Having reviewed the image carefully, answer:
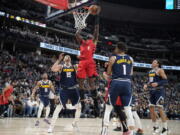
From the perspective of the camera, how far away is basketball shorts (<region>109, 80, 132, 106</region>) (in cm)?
510

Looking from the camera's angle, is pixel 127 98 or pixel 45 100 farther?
pixel 45 100

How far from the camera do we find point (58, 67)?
7.18 metres

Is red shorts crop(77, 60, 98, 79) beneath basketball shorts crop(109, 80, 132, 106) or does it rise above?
above

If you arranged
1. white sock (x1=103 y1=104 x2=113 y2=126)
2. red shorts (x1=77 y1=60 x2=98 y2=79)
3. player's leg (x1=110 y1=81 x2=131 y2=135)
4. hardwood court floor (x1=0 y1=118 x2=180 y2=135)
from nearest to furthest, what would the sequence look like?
player's leg (x1=110 y1=81 x2=131 y2=135) → white sock (x1=103 y1=104 x2=113 y2=126) → hardwood court floor (x1=0 y1=118 x2=180 y2=135) → red shorts (x1=77 y1=60 x2=98 y2=79)

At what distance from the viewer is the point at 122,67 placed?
514 cm

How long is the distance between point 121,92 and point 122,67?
1.73 ft

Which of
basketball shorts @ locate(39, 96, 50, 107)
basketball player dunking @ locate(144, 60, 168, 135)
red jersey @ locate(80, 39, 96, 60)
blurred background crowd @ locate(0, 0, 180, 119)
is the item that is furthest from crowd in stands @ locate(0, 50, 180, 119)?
basketball player dunking @ locate(144, 60, 168, 135)

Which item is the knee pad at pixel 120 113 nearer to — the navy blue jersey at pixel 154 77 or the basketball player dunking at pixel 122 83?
the basketball player dunking at pixel 122 83

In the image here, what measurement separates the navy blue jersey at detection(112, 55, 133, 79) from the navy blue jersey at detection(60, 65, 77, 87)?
223cm

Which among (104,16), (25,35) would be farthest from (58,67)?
(104,16)

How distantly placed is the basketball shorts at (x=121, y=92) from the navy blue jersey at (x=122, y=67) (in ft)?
0.42

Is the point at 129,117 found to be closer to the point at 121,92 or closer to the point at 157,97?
the point at 121,92

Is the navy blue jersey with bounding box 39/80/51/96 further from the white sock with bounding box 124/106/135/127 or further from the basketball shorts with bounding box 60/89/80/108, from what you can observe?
the white sock with bounding box 124/106/135/127

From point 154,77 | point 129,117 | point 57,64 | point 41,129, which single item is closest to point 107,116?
A: point 129,117
